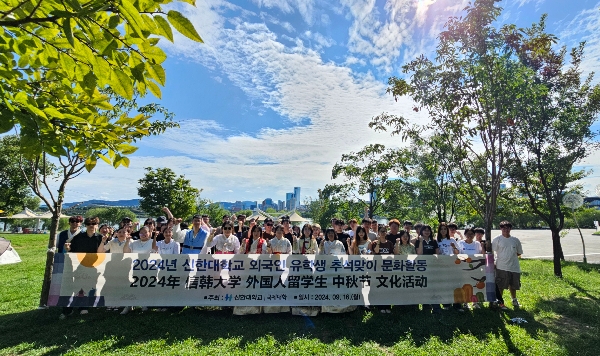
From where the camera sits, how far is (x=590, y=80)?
388 inches

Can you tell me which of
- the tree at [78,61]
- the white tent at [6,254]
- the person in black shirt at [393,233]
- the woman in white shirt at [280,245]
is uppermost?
the tree at [78,61]

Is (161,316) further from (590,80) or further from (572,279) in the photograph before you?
(590,80)

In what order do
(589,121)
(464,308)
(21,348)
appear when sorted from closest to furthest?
(21,348)
(464,308)
(589,121)

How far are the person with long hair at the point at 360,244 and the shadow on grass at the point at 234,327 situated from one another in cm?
121

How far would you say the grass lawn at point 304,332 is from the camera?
4367 millimetres

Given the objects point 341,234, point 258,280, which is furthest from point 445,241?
point 258,280

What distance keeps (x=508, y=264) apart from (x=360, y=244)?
10.6 ft

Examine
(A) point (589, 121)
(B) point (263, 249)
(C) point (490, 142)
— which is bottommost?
(B) point (263, 249)

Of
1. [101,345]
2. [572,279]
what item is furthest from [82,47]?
[572,279]

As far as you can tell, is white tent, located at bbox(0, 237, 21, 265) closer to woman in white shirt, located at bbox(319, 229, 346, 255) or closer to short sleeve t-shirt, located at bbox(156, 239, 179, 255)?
short sleeve t-shirt, located at bbox(156, 239, 179, 255)

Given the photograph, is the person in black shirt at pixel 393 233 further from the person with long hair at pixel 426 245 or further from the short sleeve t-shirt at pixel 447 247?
the short sleeve t-shirt at pixel 447 247

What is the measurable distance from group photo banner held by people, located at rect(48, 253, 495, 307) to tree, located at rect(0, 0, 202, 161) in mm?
4364

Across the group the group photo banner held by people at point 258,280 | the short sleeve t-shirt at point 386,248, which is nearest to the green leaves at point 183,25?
the group photo banner held by people at point 258,280

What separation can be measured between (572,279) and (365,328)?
807 centimetres
